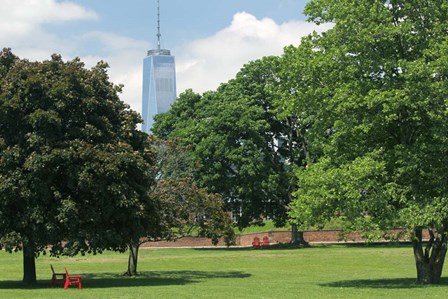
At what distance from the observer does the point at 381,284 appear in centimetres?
3084

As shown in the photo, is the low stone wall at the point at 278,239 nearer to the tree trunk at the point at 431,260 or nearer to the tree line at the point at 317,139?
the tree trunk at the point at 431,260

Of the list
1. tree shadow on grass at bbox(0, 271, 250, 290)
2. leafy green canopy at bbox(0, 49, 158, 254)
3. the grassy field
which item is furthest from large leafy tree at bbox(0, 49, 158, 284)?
the grassy field

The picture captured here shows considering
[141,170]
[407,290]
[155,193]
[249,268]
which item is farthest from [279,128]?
[407,290]

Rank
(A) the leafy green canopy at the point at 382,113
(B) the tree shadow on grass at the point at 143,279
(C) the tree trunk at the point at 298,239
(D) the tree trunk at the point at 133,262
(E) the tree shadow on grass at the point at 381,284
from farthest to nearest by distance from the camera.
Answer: (C) the tree trunk at the point at 298,239 < (D) the tree trunk at the point at 133,262 < (B) the tree shadow on grass at the point at 143,279 < (E) the tree shadow on grass at the point at 381,284 < (A) the leafy green canopy at the point at 382,113

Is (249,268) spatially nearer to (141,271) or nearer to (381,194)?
(141,271)

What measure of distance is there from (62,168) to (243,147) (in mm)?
35199

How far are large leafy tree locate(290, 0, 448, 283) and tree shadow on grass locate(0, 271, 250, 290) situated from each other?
863cm

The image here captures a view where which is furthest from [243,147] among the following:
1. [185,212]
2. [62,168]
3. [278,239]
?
[62,168]

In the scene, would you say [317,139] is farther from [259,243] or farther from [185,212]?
[259,243]

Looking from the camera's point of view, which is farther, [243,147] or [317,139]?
[243,147]

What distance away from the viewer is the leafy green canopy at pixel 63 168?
29.6m

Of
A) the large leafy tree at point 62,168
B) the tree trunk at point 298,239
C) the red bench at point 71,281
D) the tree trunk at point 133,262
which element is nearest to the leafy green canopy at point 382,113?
the large leafy tree at point 62,168

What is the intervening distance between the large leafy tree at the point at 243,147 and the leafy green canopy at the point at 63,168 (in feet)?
102

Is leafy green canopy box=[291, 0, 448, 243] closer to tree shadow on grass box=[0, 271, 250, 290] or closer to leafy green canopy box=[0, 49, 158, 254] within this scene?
leafy green canopy box=[0, 49, 158, 254]
